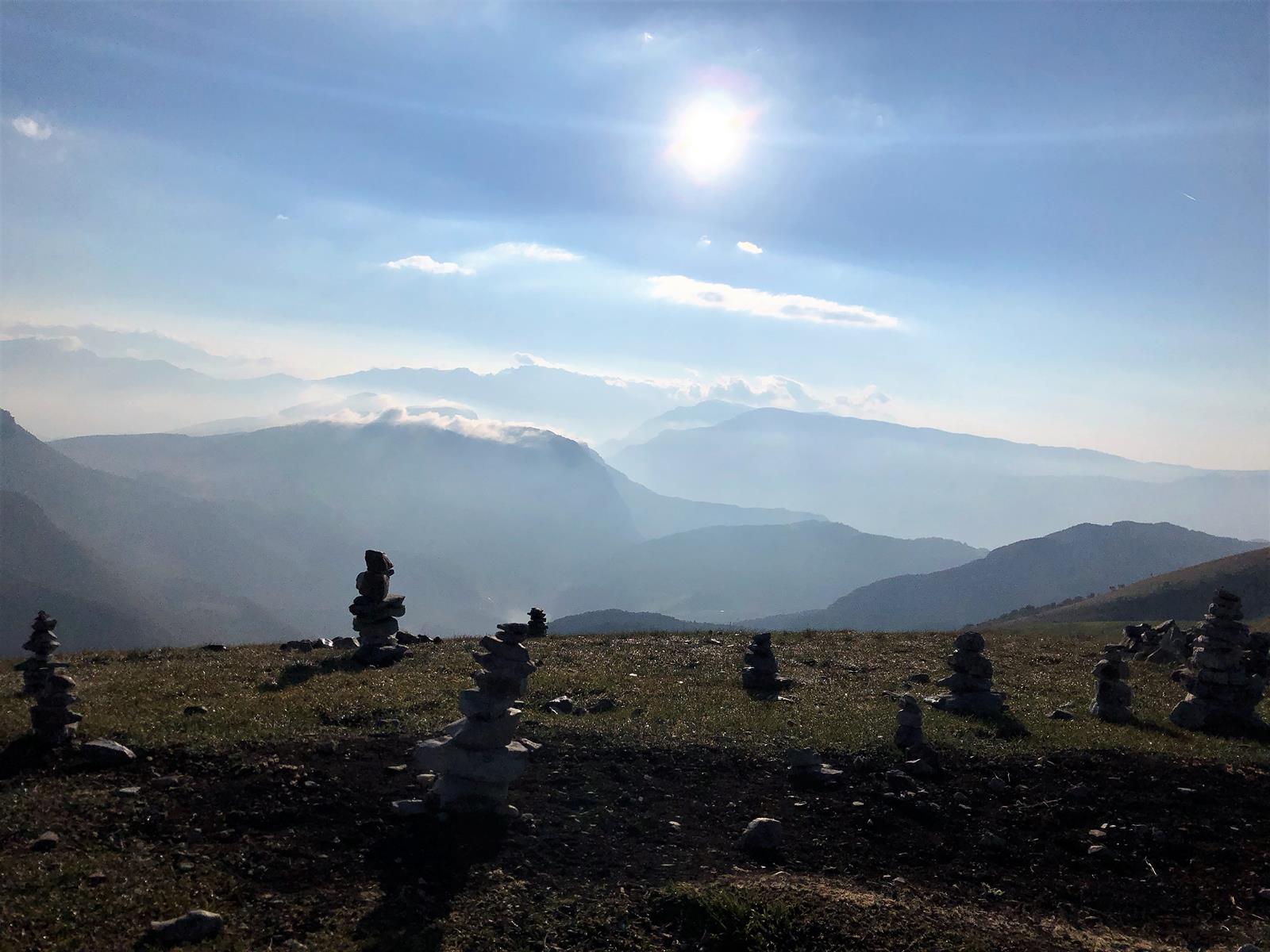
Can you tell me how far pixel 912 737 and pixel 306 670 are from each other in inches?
730

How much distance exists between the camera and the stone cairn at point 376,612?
28.2 meters

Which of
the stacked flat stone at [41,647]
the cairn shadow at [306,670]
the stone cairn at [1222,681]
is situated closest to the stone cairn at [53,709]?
the stacked flat stone at [41,647]

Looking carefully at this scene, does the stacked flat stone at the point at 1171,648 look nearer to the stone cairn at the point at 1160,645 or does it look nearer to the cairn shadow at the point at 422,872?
the stone cairn at the point at 1160,645

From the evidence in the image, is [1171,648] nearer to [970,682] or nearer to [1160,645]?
[1160,645]

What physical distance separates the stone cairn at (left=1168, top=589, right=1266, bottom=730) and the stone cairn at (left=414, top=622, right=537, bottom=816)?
19.2 metres

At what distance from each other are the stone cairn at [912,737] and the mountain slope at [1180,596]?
100401 mm

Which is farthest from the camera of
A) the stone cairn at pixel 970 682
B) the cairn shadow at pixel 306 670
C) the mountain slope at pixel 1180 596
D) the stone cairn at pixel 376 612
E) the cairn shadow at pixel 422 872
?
the mountain slope at pixel 1180 596

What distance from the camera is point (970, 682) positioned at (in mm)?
22984

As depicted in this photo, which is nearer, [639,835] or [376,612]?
[639,835]

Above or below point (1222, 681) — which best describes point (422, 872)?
below

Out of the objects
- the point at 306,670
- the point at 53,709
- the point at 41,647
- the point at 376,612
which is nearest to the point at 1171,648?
the point at 376,612

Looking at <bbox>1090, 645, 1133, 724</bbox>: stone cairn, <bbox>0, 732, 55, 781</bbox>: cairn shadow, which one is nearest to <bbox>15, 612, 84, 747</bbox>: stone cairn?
<bbox>0, 732, 55, 781</bbox>: cairn shadow

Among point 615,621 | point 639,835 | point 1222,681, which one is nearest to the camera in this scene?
point 639,835

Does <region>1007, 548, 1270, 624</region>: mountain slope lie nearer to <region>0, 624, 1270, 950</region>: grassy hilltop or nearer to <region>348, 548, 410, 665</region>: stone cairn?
<region>348, 548, 410, 665</region>: stone cairn
